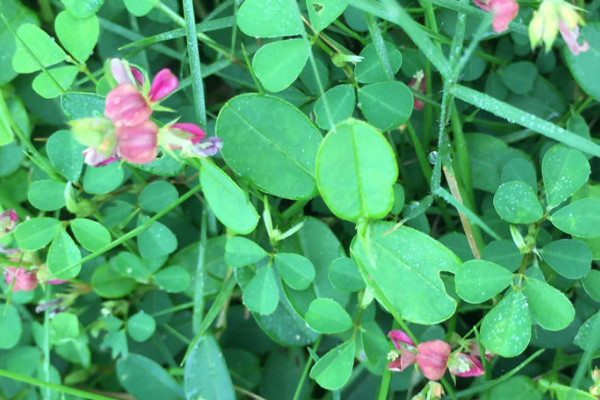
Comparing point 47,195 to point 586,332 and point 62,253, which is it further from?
point 586,332

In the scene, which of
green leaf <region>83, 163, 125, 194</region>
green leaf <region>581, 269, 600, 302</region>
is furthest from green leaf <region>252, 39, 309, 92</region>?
green leaf <region>581, 269, 600, 302</region>

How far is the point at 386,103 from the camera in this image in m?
1.15

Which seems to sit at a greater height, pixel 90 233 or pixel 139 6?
pixel 139 6

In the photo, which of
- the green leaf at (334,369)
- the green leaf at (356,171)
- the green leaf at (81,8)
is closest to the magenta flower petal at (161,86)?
the green leaf at (356,171)

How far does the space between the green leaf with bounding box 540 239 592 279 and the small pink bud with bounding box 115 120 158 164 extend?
2.45 ft

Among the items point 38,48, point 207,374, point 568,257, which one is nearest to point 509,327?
point 568,257

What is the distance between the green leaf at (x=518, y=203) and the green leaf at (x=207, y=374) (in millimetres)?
657

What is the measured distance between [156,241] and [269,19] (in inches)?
20.9

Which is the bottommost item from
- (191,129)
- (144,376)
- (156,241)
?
(144,376)

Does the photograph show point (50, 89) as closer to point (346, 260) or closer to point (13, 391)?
point (346, 260)

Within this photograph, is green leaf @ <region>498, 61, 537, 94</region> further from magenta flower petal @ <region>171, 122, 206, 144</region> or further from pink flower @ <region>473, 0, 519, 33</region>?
magenta flower petal @ <region>171, 122, 206, 144</region>

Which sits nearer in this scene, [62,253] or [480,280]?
[480,280]

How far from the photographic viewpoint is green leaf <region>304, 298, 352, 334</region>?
1174mm

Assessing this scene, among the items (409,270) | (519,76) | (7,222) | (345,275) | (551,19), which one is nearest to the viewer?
(551,19)
